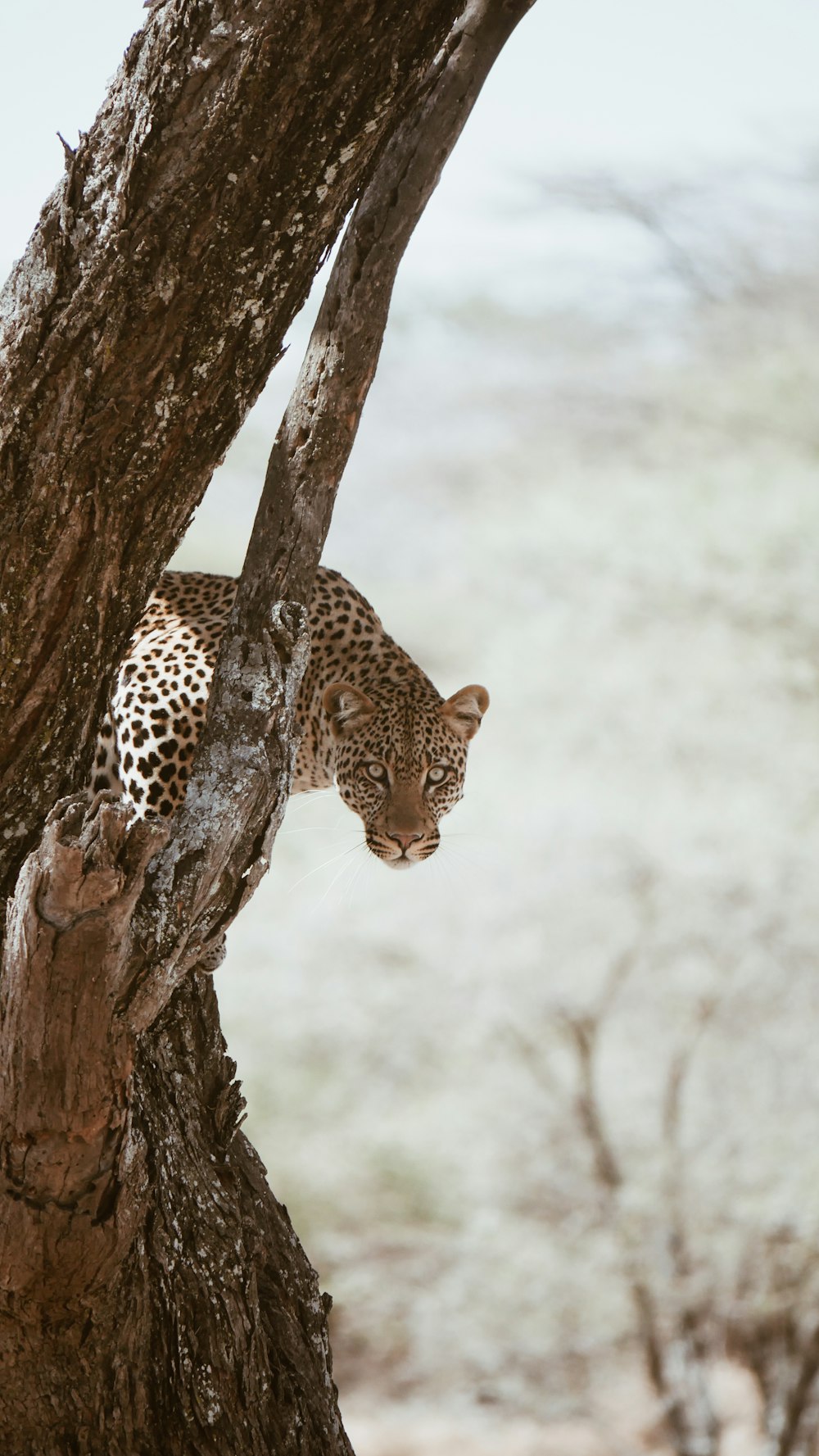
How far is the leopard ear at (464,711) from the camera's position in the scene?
6672mm

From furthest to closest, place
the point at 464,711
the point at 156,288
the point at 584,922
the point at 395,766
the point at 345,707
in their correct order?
the point at 584,922 → the point at 464,711 → the point at 345,707 → the point at 395,766 → the point at 156,288

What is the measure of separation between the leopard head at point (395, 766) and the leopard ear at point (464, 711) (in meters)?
0.03

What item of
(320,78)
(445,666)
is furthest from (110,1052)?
(445,666)

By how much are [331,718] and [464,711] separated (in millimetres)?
578

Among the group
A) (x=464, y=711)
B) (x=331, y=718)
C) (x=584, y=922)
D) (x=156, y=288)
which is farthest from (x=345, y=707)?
(x=584, y=922)

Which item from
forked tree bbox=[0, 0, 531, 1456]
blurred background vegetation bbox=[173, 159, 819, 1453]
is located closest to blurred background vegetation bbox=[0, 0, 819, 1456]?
blurred background vegetation bbox=[173, 159, 819, 1453]

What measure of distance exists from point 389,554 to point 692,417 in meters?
4.49

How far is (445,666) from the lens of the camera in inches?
829

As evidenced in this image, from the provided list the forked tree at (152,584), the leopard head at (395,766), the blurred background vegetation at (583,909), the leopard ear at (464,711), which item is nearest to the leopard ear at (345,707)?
the leopard head at (395,766)

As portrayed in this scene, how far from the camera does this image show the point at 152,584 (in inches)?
169

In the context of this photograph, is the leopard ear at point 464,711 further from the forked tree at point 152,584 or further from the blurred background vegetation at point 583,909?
the blurred background vegetation at point 583,909

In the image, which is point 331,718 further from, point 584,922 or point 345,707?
point 584,922

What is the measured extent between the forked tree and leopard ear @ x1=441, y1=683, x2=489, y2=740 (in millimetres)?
2154

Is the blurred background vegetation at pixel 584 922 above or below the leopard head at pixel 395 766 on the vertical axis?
above
